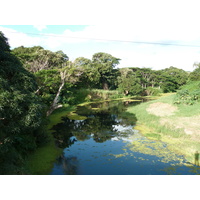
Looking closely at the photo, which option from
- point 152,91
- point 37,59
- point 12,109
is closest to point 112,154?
point 12,109

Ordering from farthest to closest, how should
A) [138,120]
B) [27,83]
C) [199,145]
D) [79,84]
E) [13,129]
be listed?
1. [79,84]
2. [138,120]
3. [199,145]
4. [27,83]
5. [13,129]

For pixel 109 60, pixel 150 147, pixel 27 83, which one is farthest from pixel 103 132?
pixel 109 60

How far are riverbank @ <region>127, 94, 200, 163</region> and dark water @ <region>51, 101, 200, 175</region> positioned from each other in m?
0.66

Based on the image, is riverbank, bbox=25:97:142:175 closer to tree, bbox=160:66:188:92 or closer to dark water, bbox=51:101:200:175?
dark water, bbox=51:101:200:175

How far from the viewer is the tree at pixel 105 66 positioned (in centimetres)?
3897

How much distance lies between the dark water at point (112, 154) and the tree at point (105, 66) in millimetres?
26509

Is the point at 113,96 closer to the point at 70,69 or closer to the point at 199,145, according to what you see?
the point at 70,69

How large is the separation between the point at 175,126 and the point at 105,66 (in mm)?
28913

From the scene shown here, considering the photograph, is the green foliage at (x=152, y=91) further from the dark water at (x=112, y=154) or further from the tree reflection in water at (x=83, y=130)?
the dark water at (x=112, y=154)

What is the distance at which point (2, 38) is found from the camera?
764 cm

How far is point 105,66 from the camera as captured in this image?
39.2 meters

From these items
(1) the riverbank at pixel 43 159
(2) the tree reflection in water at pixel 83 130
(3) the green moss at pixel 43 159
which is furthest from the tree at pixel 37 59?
(3) the green moss at pixel 43 159

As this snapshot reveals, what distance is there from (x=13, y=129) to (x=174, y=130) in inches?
381

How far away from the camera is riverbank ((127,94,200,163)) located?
31.3 feet
